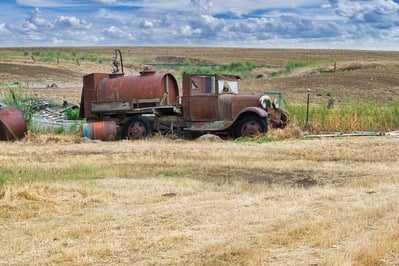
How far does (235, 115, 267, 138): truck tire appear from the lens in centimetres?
1778

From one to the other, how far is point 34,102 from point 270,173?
11123 millimetres

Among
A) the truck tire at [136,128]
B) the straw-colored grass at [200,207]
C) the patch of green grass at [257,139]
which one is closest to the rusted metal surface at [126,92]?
the truck tire at [136,128]

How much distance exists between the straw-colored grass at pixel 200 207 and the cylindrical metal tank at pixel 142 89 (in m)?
3.78

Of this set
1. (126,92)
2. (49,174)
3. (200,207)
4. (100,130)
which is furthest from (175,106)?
(200,207)

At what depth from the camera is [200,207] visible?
8.59 metres

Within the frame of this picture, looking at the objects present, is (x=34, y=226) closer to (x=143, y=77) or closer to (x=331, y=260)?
(x=331, y=260)

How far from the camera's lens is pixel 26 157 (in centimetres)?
1408

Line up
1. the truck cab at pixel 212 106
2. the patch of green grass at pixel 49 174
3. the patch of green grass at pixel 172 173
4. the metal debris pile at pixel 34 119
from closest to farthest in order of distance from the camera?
the patch of green grass at pixel 49 174 < the patch of green grass at pixel 172 173 < the metal debris pile at pixel 34 119 < the truck cab at pixel 212 106

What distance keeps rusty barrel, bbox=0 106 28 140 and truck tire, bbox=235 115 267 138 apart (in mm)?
5877

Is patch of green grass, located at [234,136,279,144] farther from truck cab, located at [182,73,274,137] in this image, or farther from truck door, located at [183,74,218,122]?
truck door, located at [183,74,218,122]

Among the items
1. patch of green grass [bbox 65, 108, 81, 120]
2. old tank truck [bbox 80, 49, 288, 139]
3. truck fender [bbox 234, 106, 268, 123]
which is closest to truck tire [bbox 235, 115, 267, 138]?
old tank truck [bbox 80, 49, 288, 139]

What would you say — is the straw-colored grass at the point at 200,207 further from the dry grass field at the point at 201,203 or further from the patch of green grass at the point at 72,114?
the patch of green grass at the point at 72,114

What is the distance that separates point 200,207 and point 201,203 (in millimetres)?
306

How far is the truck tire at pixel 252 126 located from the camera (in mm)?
17781
